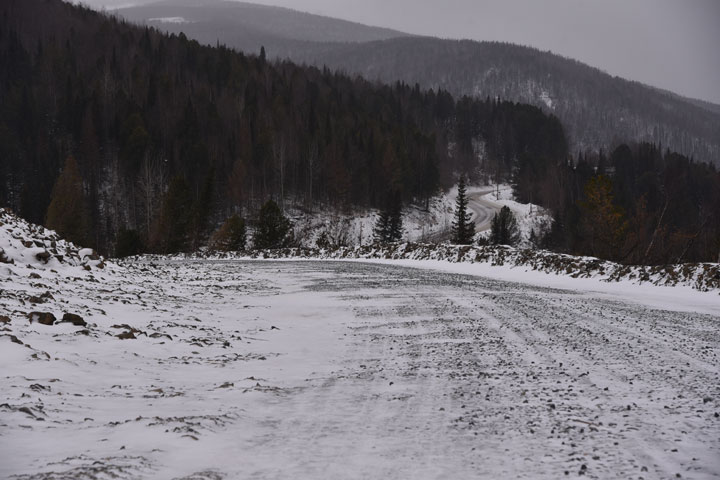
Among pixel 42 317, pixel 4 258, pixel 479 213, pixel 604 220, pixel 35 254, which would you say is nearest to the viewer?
pixel 42 317

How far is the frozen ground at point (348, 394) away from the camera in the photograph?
8.87 ft

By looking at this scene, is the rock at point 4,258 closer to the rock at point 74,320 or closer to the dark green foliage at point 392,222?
the rock at point 74,320

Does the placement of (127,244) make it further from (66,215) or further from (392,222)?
(392,222)

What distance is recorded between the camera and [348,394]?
4113 millimetres

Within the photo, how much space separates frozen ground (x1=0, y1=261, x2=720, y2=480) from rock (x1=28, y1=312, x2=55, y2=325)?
20cm

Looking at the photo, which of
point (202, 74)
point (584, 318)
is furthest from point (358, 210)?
point (584, 318)

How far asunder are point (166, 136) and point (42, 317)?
261 ft

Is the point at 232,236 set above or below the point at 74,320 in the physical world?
above

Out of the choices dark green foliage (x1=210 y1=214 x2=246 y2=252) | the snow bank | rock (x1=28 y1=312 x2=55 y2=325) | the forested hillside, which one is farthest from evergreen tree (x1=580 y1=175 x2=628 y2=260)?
rock (x1=28 y1=312 x2=55 y2=325)

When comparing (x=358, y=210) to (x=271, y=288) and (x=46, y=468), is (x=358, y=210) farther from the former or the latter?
(x=46, y=468)

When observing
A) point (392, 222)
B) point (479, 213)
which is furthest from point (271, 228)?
point (479, 213)

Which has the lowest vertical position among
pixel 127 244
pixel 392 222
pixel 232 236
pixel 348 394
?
pixel 127 244

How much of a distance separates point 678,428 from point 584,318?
4.93 m

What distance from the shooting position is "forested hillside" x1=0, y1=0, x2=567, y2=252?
59.9 m
